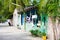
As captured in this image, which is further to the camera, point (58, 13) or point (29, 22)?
point (29, 22)

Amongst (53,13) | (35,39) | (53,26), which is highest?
(53,13)

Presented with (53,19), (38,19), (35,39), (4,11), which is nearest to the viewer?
(53,19)

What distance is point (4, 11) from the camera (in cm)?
4938

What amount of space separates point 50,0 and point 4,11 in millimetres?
37666

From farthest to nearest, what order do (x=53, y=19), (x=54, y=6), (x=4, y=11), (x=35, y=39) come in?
(x=4, y=11) < (x=35, y=39) < (x=53, y=19) < (x=54, y=6)

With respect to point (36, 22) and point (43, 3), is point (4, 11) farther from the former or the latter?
point (43, 3)

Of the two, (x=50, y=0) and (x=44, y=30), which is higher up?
(x=50, y=0)

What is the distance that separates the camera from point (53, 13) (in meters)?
12.6

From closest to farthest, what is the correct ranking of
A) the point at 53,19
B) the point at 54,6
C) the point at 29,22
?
the point at 54,6 → the point at 53,19 → the point at 29,22

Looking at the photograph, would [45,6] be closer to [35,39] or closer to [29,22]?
[35,39]

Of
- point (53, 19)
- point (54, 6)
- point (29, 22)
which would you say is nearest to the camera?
point (54, 6)

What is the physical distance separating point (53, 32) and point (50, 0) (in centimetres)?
257

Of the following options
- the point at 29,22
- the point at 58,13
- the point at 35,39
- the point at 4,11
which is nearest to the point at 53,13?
the point at 58,13

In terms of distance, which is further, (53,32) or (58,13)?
(53,32)
